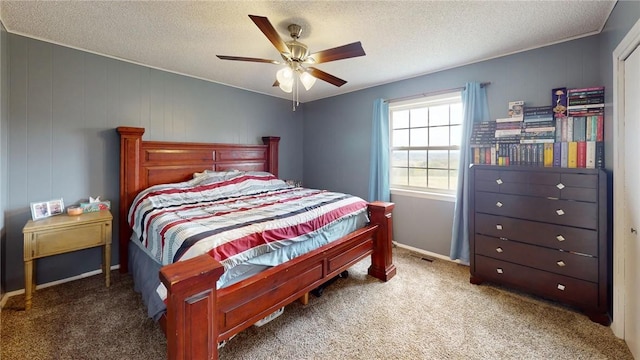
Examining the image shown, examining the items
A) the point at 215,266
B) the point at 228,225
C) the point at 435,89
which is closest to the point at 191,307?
the point at 215,266

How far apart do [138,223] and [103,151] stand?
3.50ft

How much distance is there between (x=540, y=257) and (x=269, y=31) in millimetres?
2844

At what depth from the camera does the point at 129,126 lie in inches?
116

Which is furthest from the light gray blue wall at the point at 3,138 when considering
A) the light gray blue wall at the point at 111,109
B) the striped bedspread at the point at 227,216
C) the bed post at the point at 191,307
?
the bed post at the point at 191,307

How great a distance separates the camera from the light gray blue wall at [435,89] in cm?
224

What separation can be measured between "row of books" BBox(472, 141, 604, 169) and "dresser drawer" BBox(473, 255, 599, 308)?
96 centimetres

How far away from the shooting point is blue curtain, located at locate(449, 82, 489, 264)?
2.87m

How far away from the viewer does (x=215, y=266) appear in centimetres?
131

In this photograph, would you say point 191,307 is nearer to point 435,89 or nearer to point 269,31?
point 269,31

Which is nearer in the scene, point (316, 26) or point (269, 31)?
point (269, 31)

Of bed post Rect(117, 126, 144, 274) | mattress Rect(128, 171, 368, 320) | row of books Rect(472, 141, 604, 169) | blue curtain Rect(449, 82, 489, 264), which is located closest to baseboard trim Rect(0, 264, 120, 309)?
bed post Rect(117, 126, 144, 274)

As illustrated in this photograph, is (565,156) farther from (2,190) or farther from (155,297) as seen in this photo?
(2,190)

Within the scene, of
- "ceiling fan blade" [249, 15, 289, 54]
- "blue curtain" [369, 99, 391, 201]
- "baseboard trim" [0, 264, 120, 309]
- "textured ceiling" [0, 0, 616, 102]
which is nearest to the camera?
"ceiling fan blade" [249, 15, 289, 54]

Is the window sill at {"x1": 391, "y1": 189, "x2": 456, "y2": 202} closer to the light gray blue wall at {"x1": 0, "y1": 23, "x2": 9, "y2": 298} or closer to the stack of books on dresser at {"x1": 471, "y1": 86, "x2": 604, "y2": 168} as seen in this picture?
the stack of books on dresser at {"x1": 471, "y1": 86, "x2": 604, "y2": 168}
